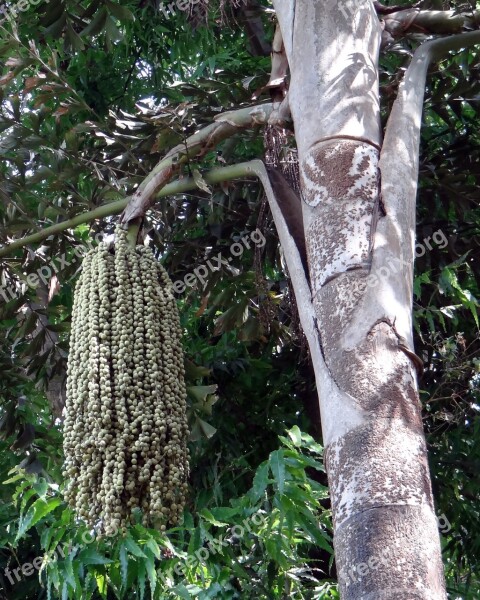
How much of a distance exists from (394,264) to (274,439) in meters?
2.85

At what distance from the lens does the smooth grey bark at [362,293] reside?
152cm

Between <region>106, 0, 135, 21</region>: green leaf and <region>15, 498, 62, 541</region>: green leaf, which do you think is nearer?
<region>15, 498, 62, 541</region>: green leaf

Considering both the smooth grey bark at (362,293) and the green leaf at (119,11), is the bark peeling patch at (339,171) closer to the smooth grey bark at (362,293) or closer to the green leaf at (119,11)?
the smooth grey bark at (362,293)

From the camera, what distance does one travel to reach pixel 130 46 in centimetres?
607

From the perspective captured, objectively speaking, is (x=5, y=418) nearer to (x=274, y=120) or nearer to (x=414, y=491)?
(x=274, y=120)

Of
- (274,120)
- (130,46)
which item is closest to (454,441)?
(274,120)

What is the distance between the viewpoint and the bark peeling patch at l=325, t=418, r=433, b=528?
5.13ft

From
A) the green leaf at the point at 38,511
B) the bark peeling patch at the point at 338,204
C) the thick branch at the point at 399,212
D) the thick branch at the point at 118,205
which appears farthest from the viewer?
the thick branch at the point at 118,205

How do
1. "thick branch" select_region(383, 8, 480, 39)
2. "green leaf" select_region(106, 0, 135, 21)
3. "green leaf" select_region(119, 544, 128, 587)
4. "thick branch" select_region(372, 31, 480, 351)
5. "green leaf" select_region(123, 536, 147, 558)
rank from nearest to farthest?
"thick branch" select_region(372, 31, 480, 351), "green leaf" select_region(123, 536, 147, 558), "green leaf" select_region(119, 544, 128, 587), "thick branch" select_region(383, 8, 480, 39), "green leaf" select_region(106, 0, 135, 21)

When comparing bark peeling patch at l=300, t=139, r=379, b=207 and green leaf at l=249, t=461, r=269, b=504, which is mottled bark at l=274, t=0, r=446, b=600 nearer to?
bark peeling patch at l=300, t=139, r=379, b=207

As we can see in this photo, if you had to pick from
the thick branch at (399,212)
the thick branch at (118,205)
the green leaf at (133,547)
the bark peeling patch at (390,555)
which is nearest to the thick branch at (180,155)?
the thick branch at (118,205)

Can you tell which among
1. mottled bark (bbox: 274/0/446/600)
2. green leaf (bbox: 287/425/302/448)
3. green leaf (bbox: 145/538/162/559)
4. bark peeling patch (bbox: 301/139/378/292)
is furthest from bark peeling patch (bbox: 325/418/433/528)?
green leaf (bbox: 287/425/302/448)

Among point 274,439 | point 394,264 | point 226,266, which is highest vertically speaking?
point 226,266

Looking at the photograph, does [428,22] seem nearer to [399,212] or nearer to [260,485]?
[399,212]
